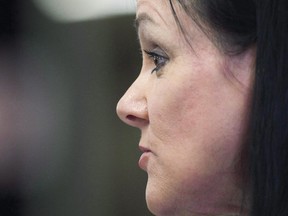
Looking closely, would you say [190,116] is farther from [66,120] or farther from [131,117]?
[66,120]

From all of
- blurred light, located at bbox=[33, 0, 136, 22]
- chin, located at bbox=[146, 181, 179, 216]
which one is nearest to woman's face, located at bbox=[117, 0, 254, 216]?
chin, located at bbox=[146, 181, 179, 216]

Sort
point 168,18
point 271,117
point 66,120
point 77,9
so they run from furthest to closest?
1. point 66,120
2. point 77,9
3. point 168,18
4. point 271,117

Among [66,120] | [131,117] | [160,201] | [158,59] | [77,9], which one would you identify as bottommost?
[66,120]

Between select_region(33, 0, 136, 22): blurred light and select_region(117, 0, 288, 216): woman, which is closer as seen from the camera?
select_region(117, 0, 288, 216): woman

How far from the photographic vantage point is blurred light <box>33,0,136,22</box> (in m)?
3.92

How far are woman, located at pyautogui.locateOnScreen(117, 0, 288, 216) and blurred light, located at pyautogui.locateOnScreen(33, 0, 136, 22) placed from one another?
8.28 feet

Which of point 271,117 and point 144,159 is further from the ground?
point 271,117

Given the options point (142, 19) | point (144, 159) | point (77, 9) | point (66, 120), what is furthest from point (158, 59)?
point (66, 120)

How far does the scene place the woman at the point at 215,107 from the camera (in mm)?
1058

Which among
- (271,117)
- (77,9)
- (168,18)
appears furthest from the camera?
(77,9)

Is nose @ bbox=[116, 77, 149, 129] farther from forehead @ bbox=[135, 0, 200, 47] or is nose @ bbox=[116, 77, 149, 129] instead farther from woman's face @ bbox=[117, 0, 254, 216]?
forehead @ bbox=[135, 0, 200, 47]

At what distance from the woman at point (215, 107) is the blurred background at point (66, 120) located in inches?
115

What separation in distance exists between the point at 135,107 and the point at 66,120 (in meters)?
3.30

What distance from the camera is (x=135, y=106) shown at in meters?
1.21
